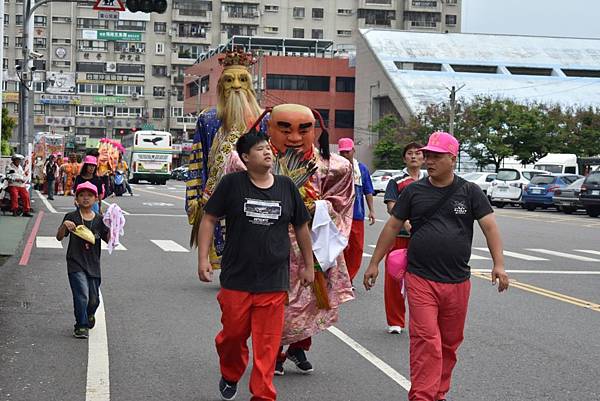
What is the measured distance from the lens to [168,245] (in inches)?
695

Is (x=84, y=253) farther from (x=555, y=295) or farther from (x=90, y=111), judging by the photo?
(x=90, y=111)

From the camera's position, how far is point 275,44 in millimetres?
87062

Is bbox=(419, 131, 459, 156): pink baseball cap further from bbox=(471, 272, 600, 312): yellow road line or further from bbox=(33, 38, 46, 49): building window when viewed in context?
bbox=(33, 38, 46, 49): building window

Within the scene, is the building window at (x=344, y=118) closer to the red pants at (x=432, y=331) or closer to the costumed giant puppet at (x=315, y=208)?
the costumed giant puppet at (x=315, y=208)

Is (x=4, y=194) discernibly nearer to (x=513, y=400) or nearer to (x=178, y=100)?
(x=513, y=400)

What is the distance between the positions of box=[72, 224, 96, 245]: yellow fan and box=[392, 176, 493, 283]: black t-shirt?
10.6 feet

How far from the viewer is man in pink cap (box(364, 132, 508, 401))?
6.09 meters

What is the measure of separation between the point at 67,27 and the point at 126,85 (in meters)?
7.72

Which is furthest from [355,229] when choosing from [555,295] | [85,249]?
[85,249]

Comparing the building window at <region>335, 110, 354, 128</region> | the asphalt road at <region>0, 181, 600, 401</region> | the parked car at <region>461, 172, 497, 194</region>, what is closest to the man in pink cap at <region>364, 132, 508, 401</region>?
the asphalt road at <region>0, 181, 600, 401</region>

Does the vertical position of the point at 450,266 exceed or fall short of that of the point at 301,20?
it falls short

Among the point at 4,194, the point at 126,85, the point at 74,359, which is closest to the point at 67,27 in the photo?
the point at 126,85

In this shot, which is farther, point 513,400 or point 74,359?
point 74,359

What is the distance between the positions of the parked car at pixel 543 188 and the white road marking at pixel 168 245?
21.1 metres
